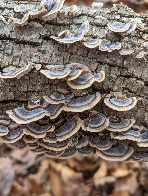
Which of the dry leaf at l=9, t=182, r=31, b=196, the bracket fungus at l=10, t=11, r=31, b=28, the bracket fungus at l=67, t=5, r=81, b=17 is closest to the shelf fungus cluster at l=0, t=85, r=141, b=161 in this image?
the bracket fungus at l=10, t=11, r=31, b=28

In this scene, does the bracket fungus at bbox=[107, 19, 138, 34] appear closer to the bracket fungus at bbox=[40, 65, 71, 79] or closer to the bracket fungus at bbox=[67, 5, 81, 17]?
the bracket fungus at bbox=[67, 5, 81, 17]

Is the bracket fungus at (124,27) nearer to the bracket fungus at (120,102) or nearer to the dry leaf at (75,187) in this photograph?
the bracket fungus at (120,102)

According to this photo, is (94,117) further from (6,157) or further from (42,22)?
(6,157)

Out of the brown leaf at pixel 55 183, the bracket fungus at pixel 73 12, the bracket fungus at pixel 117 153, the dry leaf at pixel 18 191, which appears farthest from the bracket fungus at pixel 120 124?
the dry leaf at pixel 18 191

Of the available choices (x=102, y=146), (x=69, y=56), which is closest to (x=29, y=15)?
(x=69, y=56)

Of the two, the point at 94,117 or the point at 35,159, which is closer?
the point at 94,117

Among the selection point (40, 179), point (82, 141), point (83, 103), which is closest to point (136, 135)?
point (82, 141)
